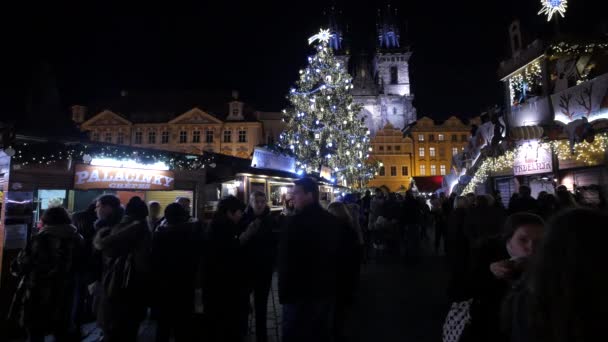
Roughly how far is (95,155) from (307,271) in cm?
597

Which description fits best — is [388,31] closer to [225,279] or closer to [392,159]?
[392,159]

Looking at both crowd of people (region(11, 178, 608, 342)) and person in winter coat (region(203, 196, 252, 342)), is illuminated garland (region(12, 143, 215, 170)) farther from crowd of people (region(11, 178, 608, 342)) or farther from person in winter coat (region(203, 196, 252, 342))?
person in winter coat (region(203, 196, 252, 342))

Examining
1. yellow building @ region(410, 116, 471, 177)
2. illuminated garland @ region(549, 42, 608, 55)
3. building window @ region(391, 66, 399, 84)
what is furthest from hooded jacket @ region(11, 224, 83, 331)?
building window @ region(391, 66, 399, 84)

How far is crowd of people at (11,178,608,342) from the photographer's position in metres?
1.17

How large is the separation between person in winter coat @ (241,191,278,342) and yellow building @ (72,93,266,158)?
36.9 metres

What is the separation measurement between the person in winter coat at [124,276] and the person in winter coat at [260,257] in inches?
49.4

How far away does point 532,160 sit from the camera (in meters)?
13.2

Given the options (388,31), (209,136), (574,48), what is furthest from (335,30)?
(574,48)

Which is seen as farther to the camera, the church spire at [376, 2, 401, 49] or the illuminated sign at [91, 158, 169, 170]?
the church spire at [376, 2, 401, 49]

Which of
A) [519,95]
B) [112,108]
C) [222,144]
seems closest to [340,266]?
[519,95]

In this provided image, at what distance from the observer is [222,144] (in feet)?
136

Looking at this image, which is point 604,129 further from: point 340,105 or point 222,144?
point 222,144

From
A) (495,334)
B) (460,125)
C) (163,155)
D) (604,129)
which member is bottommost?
(495,334)

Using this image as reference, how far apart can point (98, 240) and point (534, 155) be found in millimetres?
14716
